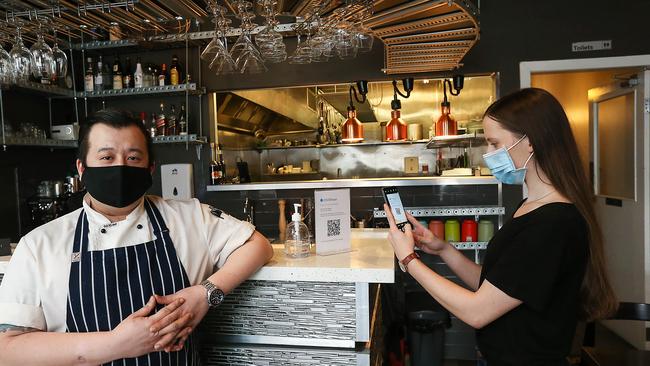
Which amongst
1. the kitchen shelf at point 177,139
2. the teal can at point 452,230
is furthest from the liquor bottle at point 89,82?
the teal can at point 452,230

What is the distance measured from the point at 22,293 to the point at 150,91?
10.3ft

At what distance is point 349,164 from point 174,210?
17.2 feet

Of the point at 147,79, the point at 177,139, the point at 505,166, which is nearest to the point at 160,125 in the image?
the point at 177,139

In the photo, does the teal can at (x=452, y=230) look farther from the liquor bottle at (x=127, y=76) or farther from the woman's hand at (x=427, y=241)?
the liquor bottle at (x=127, y=76)

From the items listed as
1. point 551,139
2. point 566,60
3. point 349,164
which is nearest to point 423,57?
point 566,60

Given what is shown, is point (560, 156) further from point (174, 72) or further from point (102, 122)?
point (174, 72)

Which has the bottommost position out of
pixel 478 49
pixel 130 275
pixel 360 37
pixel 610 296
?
pixel 610 296

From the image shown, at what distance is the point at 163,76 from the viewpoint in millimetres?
4066

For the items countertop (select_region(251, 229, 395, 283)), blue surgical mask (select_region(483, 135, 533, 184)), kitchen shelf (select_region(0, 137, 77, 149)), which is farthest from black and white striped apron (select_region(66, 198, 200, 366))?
kitchen shelf (select_region(0, 137, 77, 149))

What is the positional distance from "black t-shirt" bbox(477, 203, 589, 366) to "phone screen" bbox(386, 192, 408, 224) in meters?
0.35

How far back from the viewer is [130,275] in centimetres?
128

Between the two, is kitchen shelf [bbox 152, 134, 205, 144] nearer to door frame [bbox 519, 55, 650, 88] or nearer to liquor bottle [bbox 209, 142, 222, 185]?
liquor bottle [bbox 209, 142, 222, 185]

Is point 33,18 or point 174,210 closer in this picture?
point 174,210

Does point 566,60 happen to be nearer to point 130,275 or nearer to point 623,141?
point 623,141
